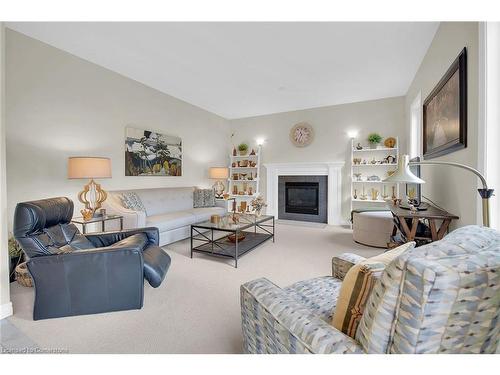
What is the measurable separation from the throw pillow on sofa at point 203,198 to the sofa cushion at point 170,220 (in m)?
0.62

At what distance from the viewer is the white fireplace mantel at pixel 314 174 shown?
17.9 ft

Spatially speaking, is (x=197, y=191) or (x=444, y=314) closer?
(x=444, y=314)

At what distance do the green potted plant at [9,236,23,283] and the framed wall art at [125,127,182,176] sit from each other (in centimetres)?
173

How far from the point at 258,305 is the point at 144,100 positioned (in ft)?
14.0

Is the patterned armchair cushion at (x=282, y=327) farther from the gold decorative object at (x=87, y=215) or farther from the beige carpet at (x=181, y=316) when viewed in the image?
the gold decorative object at (x=87, y=215)

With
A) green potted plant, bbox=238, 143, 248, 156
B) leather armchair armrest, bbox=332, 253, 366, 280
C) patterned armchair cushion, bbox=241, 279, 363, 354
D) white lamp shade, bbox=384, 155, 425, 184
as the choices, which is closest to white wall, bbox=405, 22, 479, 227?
white lamp shade, bbox=384, 155, 425, 184

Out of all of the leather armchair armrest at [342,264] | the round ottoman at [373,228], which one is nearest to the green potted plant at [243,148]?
the round ottoman at [373,228]

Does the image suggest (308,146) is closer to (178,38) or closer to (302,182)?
(302,182)

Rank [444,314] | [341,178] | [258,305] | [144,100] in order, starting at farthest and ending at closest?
[341,178]
[144,100]
[258,305]
[444,314]

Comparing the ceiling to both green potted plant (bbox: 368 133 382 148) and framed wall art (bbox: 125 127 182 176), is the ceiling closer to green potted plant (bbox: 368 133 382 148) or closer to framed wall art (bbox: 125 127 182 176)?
green potted plant (bbox: 368 133 382 148)

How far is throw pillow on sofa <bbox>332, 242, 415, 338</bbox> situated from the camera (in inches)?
37.4

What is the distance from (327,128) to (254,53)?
9.71 feet

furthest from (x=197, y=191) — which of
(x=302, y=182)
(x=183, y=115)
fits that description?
(x=302, y=182)
